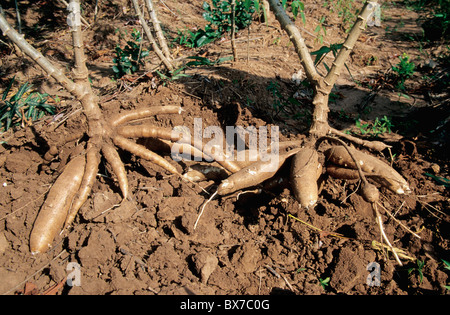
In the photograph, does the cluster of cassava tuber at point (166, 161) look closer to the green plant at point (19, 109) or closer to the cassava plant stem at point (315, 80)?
the cassava plant stem at point (315, 80)

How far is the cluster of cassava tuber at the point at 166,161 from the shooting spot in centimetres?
184

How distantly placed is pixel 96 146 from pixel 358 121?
2399 millimetres

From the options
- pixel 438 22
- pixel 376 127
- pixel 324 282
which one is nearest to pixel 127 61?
pixel 376 127

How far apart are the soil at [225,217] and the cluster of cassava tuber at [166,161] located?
0.37 ft

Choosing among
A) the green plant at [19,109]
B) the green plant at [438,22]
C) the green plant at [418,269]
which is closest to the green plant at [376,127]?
the green plant at [418,269]

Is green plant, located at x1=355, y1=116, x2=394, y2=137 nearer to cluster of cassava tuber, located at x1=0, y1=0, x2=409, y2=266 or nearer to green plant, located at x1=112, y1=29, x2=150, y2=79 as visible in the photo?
cluster of cassava tuber, located at x1=0, y1=0, x2=409, y2=266

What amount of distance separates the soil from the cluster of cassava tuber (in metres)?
0.11

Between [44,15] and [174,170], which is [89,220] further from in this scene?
[44,15]

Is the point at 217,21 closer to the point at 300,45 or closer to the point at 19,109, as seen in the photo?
the point at 300,45

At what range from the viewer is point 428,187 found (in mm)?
2074

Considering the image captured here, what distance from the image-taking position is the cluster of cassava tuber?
1.84 metres

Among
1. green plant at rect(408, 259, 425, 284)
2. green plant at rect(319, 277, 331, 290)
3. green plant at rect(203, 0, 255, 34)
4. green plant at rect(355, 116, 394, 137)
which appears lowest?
green plant at rect(319, 277, 331, 290)

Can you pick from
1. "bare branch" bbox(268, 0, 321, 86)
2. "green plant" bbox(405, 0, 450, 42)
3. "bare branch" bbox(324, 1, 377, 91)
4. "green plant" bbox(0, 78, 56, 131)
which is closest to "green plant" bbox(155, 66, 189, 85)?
"bare branch" bbox(268, 0, 321, 86)
